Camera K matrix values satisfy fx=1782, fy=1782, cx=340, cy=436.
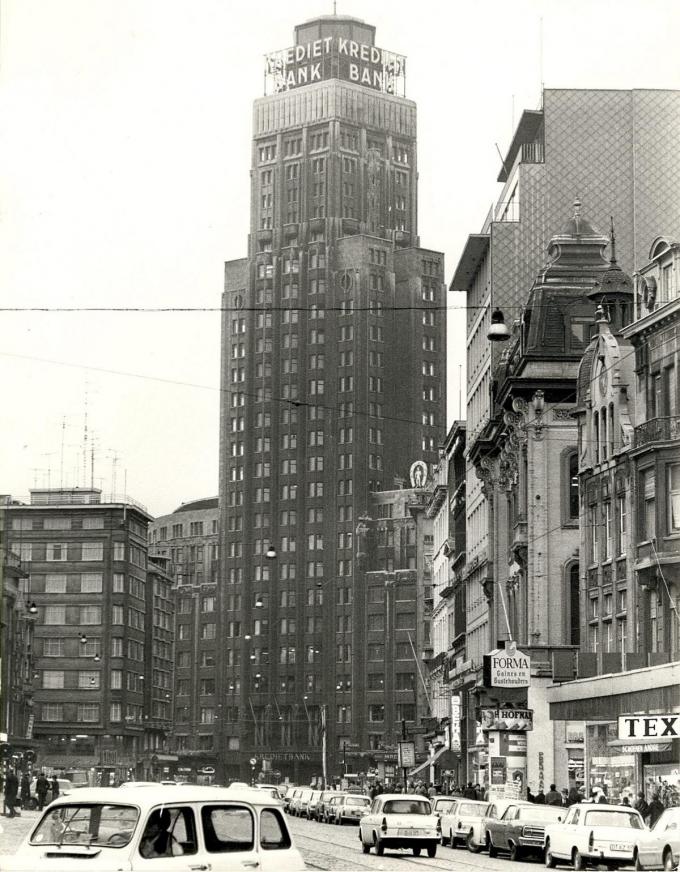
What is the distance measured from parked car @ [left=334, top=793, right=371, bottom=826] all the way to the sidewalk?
12065mm

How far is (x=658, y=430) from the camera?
6066cm

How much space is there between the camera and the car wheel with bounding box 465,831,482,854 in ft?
156

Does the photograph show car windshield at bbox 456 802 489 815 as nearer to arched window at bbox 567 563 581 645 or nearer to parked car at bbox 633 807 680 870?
parked car at bbox 633 807 680 870

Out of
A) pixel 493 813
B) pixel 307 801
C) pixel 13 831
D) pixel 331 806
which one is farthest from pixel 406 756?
pixel 13 831

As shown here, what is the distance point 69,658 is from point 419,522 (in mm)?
37863

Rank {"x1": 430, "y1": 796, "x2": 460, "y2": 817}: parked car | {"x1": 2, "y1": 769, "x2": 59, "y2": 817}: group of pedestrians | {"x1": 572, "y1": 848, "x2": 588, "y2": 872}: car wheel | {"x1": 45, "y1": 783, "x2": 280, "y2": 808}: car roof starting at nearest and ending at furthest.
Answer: {"x1": 45, "y1": 783, "x2": 280, "y2": 808}: car roof → {"x1": 572, "y1": 848, "x2": 588, "y2": 872}: car wheel → {"x1": 430, "y1": 796, "x2": 460, "y2": 817}: parked car → {"x1": 2, "y1": 769, "x2": 59, "y2": 817}: group of pedestrians

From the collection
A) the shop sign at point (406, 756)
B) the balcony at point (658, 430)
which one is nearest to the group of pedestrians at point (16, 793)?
the balcony at point (658, 430)

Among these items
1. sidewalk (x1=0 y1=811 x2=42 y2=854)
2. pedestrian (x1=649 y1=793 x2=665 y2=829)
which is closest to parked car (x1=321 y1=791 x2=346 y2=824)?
sidewalk (x1=0 y1=811 x2=42 y2=854)

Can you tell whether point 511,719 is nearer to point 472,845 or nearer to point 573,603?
point 573,603

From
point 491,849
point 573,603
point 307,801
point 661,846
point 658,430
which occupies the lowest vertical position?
point 307,801

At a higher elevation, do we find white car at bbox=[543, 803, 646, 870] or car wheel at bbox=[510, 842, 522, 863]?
white car at bbox=[543, 803, 646, 870]

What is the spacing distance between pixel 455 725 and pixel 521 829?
191 feet

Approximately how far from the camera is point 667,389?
199 feet

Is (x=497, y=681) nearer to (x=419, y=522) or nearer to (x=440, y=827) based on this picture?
(x=440, y=827)
